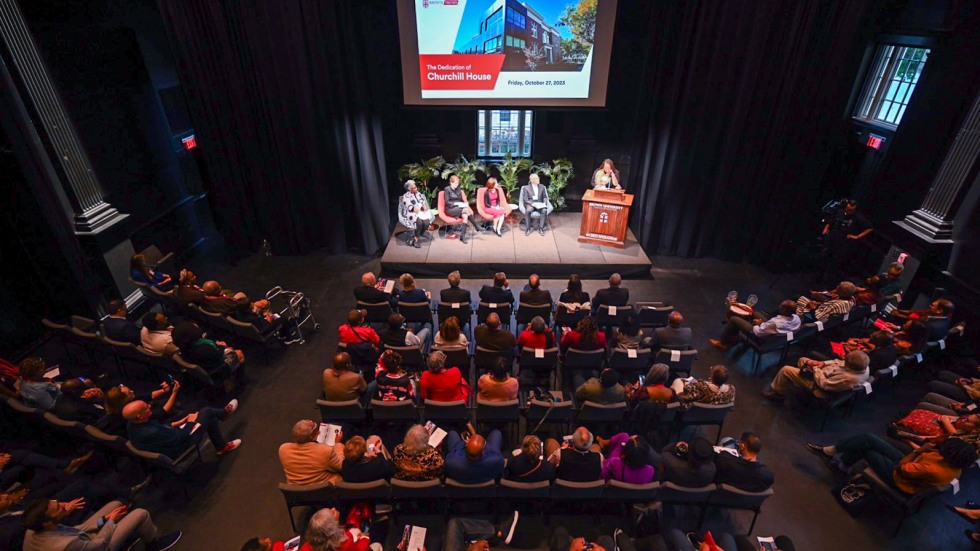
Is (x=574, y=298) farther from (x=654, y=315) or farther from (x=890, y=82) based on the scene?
(x=890, y=82)

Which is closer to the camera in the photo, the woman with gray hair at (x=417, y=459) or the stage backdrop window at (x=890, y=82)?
the woman with gray hair at (x=417, y=459)

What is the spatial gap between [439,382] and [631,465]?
1.69 m

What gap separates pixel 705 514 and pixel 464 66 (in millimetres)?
6623

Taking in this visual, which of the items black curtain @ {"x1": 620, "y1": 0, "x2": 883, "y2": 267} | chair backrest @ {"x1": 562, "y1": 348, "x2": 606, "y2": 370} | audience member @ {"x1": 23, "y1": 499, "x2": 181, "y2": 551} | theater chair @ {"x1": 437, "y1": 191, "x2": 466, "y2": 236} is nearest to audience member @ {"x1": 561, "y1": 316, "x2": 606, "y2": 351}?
chair backrest @ {"x1": 562, "y1": 348, "x2": 606, "y2": 370}

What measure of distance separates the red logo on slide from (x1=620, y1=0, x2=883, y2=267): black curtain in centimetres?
227

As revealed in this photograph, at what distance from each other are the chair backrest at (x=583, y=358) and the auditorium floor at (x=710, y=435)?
4.51 feet

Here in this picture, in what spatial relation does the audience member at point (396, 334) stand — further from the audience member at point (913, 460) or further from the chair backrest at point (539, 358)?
the audience member at point (913, 460)

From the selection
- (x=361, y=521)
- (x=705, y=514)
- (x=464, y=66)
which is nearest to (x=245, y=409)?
(x=361, y=521)

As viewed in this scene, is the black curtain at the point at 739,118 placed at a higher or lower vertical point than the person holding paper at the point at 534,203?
higher

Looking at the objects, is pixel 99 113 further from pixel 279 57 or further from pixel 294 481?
pixel 294 481

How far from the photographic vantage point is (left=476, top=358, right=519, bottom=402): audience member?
4203mm

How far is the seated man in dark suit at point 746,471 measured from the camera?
3566 millimetres

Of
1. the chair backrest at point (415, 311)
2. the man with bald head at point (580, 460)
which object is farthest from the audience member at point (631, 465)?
the chair backrest at point (415, 311)

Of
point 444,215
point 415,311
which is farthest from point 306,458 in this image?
point 444,215
